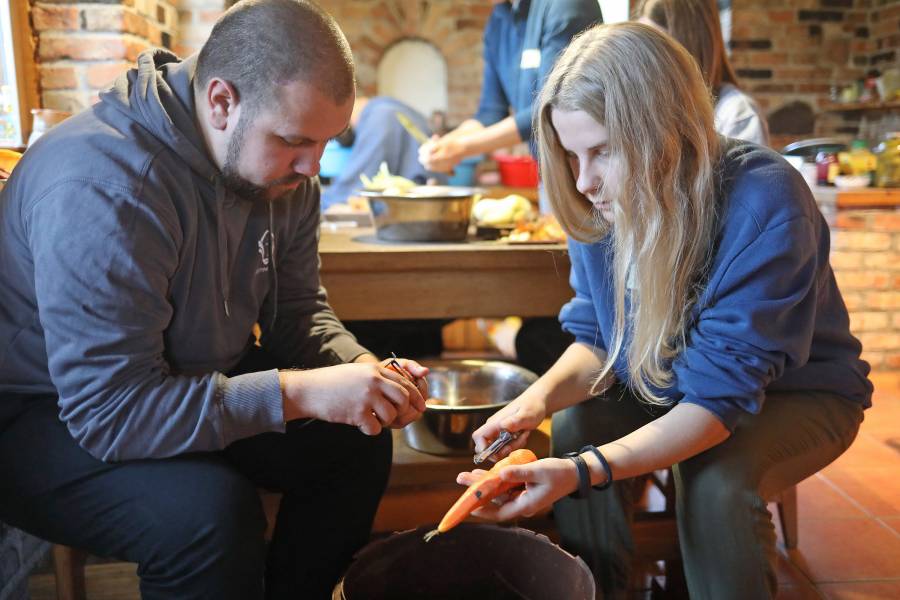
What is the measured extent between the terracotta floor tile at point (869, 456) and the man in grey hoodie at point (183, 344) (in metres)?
A: 1.82

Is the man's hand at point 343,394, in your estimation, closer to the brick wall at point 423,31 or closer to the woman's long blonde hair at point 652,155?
the woman's long blonde hair at point 652,155

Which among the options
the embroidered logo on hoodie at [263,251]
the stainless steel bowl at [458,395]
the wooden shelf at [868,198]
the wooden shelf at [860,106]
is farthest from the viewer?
the wooden shelf at [860,106]

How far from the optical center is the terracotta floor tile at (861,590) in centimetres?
179

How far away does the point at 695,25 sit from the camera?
2.10 meters

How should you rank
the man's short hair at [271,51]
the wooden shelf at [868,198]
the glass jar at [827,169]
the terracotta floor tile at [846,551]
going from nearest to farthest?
the man's short hair at [271,51] → the terracotta floor tile at [846,551] → the wooden shelf at [868,198] → the glass jar at [827,169]

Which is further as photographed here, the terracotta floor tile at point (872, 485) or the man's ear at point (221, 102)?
the terracotta floor tile at point (872, 485)

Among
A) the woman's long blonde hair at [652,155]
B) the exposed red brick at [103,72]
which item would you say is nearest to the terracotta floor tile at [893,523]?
the woman's long blonde hair at [652,155]

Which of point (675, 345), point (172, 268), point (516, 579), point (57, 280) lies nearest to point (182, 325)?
point (172, 268)

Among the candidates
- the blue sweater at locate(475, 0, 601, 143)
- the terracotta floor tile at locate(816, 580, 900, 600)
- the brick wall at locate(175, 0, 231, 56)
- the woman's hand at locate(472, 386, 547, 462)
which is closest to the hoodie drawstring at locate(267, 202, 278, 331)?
the woman's hand at locate(472, 386, 547, 462)

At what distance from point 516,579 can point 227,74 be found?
0.93 metres

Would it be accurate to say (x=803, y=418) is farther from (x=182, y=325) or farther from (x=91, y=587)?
(x=91, y=587)

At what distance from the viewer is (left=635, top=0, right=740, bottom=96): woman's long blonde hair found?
2.08m

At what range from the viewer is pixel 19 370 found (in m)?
1.28

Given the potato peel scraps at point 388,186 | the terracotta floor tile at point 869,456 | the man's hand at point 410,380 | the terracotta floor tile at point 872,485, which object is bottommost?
the terracotta floor tile at point 869,456
